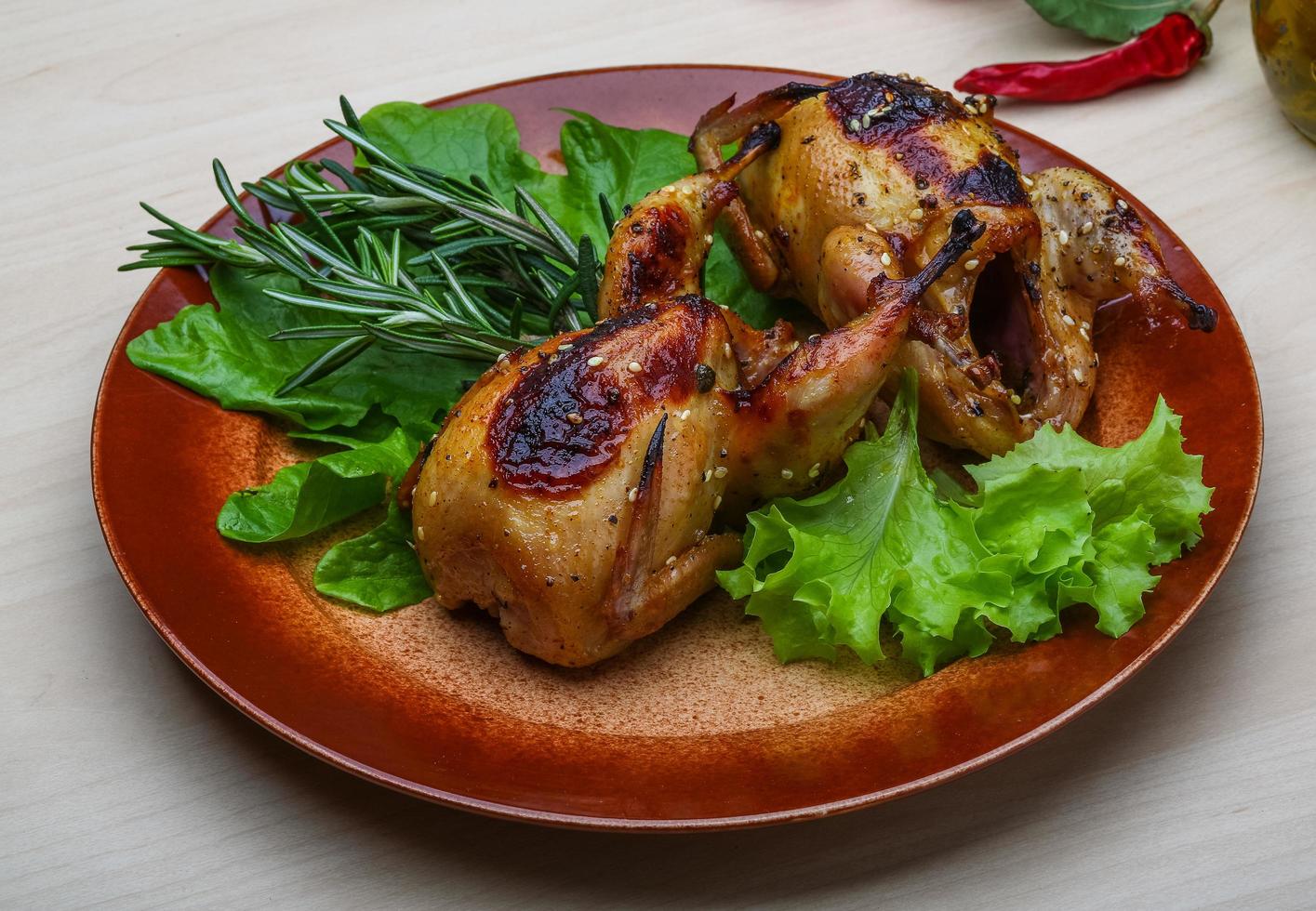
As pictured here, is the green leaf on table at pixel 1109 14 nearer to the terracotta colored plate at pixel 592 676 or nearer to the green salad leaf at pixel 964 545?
the terracotta colored plate at pixel 592 676

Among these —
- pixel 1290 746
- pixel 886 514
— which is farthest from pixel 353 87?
pixel 1290 746

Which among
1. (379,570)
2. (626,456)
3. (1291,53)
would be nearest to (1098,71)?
(1291,53)

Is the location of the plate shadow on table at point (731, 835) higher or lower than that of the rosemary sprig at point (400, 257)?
lower

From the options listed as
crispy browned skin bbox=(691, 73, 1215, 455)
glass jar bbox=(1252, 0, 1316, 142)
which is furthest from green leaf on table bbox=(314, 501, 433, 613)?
glass jar bbox=(1252, 0, 1316, 142)

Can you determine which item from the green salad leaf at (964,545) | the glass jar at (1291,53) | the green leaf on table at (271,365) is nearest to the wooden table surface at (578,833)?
the glass jar at (1291,53)

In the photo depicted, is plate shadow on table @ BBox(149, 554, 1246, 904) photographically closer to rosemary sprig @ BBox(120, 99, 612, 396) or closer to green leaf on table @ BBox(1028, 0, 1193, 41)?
rosemary sprig @ BBox(120, 99, 612, 396)

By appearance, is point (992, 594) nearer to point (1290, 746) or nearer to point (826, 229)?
point (1290, 746)
